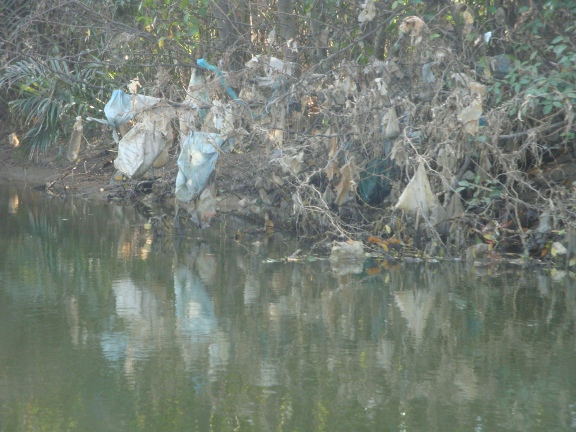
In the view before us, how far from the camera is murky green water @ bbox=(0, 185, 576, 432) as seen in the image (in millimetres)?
3510

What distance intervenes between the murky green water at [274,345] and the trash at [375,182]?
4.56 feet

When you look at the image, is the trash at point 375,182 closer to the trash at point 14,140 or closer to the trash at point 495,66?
the trash at point 495,66

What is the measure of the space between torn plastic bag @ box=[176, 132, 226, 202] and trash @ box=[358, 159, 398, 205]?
142 cm

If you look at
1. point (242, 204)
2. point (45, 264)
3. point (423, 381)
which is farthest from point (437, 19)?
point (423, 381)

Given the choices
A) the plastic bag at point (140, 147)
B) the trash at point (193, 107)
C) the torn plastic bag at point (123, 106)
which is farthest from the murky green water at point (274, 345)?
the torn plastic bag at point (123, 106)

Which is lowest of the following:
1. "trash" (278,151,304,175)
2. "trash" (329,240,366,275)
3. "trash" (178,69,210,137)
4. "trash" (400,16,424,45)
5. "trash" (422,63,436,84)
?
"trash" (329,240,366,275)

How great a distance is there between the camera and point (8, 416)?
3400 mm

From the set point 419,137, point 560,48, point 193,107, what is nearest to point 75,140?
point 193,107

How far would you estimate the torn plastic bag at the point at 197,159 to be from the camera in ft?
25.9

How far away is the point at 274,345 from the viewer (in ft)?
14.8

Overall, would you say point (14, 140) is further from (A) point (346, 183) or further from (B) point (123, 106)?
(A) point (346, 183)

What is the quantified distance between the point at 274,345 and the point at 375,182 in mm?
3992

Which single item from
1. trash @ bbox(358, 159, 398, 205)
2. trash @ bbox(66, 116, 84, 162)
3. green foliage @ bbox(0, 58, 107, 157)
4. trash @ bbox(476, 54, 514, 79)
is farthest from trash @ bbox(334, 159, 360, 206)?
green foliage @ bbox(0, 58, 107, 157)

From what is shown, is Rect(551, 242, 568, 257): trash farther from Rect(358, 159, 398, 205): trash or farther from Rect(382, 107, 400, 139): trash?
Rect(358, 159, 398, 205): trash
